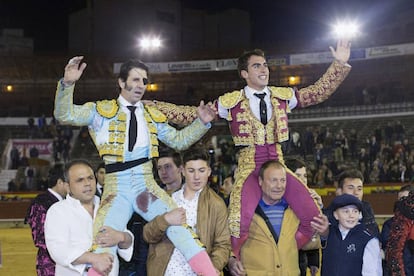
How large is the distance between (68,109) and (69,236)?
69 centimetres

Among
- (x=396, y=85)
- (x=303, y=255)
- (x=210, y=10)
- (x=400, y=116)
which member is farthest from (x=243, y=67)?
(x=210, y=10)

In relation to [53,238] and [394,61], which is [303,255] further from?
[394,61]

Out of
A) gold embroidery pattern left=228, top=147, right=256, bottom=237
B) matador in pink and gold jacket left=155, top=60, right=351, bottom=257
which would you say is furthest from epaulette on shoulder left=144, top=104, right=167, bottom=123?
gold embroidery pattern left=228, top=147, right=256, bottom=237

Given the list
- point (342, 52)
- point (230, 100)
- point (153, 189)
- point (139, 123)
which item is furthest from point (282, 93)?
point (153, 189)

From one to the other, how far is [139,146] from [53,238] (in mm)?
696

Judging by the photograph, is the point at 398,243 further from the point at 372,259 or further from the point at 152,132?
the point at 152,132

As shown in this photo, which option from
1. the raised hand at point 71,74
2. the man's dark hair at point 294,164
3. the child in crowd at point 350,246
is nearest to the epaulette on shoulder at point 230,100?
the man's dark hair at point 294,164

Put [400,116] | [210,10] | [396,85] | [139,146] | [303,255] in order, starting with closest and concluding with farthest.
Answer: [139,146] → [303,255] → [400,116] → [396,85] → [210,10]

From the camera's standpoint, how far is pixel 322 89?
12.5 ft

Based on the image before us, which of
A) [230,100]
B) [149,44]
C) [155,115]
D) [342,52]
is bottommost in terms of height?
[155,115]

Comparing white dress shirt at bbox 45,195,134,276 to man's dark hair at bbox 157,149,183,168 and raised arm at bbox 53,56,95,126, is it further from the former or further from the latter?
man's dark hair at bbox 157,149,183,168

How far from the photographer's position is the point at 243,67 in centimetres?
370

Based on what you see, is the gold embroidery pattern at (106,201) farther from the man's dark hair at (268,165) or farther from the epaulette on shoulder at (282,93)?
the epaulette on shoulder at (282,93)

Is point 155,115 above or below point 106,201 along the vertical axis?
above
